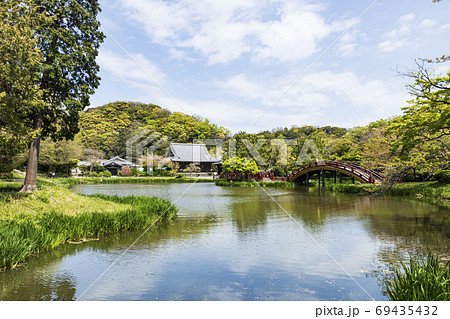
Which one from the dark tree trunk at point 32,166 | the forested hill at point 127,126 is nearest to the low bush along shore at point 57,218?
the dark tree trunk at point 32,166

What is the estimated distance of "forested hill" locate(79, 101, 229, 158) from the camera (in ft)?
181

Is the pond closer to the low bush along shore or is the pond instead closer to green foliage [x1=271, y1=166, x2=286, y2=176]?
the low bush along shore

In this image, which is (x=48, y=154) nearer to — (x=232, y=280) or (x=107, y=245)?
(x=107, y=245)

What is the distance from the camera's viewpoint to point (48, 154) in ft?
114

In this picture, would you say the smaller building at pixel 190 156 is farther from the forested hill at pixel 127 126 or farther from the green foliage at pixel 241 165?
the green foliage at pixel 241 165

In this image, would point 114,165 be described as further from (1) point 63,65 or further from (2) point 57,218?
(2) point 57,218

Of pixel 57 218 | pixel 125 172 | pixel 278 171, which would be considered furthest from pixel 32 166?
pixel 125 172

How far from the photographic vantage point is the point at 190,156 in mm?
49219

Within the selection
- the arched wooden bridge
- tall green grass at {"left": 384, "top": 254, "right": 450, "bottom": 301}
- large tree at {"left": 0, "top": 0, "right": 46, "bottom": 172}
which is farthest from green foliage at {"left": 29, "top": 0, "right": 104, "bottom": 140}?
the arched wooden bridge

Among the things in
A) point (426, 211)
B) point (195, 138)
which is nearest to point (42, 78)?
point (426, 211)

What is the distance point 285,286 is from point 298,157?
33476 millimetres

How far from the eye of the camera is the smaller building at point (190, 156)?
1916 inches

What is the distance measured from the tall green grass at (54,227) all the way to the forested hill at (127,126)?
145ft

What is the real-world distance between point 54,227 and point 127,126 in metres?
57.4
